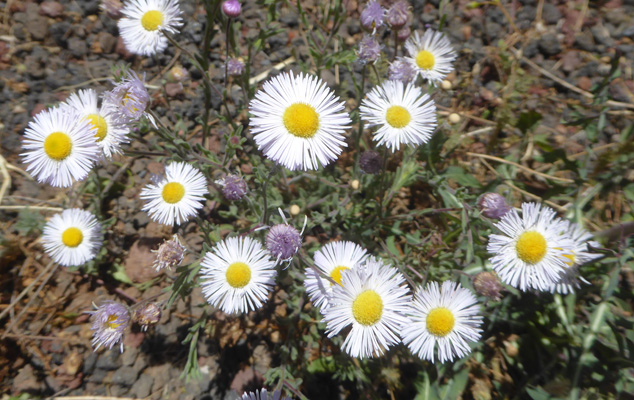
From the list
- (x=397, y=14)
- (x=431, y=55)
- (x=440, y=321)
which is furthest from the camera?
(x=431, y=55)

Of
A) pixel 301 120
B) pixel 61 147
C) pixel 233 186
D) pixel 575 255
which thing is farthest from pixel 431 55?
pixel 61 147

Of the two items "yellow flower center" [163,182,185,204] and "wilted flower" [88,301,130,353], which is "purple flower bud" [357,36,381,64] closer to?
"yellow flower center" [163,182,185,204]

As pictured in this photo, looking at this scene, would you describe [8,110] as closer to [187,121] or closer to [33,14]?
[33,14]

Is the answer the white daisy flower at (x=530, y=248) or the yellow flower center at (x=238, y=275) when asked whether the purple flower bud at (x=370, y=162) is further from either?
the yellow flower center at (x=238, y=275)

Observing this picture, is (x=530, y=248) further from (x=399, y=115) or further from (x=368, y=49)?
(x=368, y=49)

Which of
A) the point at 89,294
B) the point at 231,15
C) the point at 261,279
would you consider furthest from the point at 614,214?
the point at 89,294

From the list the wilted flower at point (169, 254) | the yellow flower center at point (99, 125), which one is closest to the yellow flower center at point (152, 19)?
the yellow flower center at point (99, 125)
